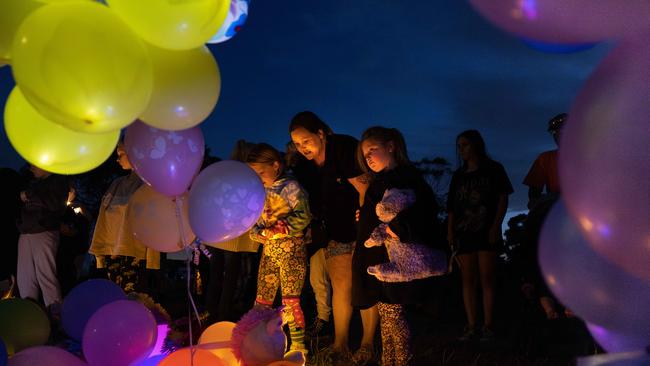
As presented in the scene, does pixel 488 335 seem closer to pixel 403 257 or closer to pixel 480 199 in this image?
pixel 480 199

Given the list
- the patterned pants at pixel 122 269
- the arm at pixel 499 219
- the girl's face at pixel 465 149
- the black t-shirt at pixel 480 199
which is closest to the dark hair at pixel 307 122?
the girl's face at pixel 465 149

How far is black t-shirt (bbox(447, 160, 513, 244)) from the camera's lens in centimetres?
387

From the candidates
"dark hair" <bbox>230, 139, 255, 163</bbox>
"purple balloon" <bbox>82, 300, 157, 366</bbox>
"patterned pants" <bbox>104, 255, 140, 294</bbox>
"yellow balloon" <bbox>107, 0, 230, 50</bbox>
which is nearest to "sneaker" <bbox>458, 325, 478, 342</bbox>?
"dark hair" <bbox>230, 139, 255, 163</bbox>

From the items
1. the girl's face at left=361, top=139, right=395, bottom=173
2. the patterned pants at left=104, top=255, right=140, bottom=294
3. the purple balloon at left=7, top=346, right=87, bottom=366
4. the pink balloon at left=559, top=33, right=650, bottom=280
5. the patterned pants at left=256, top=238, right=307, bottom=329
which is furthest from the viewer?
the patterned pants at left=104, top=255, right=140, bottom=294

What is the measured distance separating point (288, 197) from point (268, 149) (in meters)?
0.39

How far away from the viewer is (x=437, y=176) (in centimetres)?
758

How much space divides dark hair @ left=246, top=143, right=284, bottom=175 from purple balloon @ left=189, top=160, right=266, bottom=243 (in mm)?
1180

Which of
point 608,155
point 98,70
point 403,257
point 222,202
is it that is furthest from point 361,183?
point 608,155

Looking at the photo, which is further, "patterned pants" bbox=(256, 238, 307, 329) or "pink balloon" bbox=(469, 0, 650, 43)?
"patterned pants" bbox=(256, 238, 307, 329)

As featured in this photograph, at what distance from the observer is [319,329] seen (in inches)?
172

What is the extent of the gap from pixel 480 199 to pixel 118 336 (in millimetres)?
2678

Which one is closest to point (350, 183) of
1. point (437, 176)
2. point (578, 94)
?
point (578, 94)

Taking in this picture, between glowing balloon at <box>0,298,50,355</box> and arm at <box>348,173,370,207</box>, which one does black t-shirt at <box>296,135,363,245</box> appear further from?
glowing balloon at <box>0,298,50,355</box>

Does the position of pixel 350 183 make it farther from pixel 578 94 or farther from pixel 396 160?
pixel 578 94
